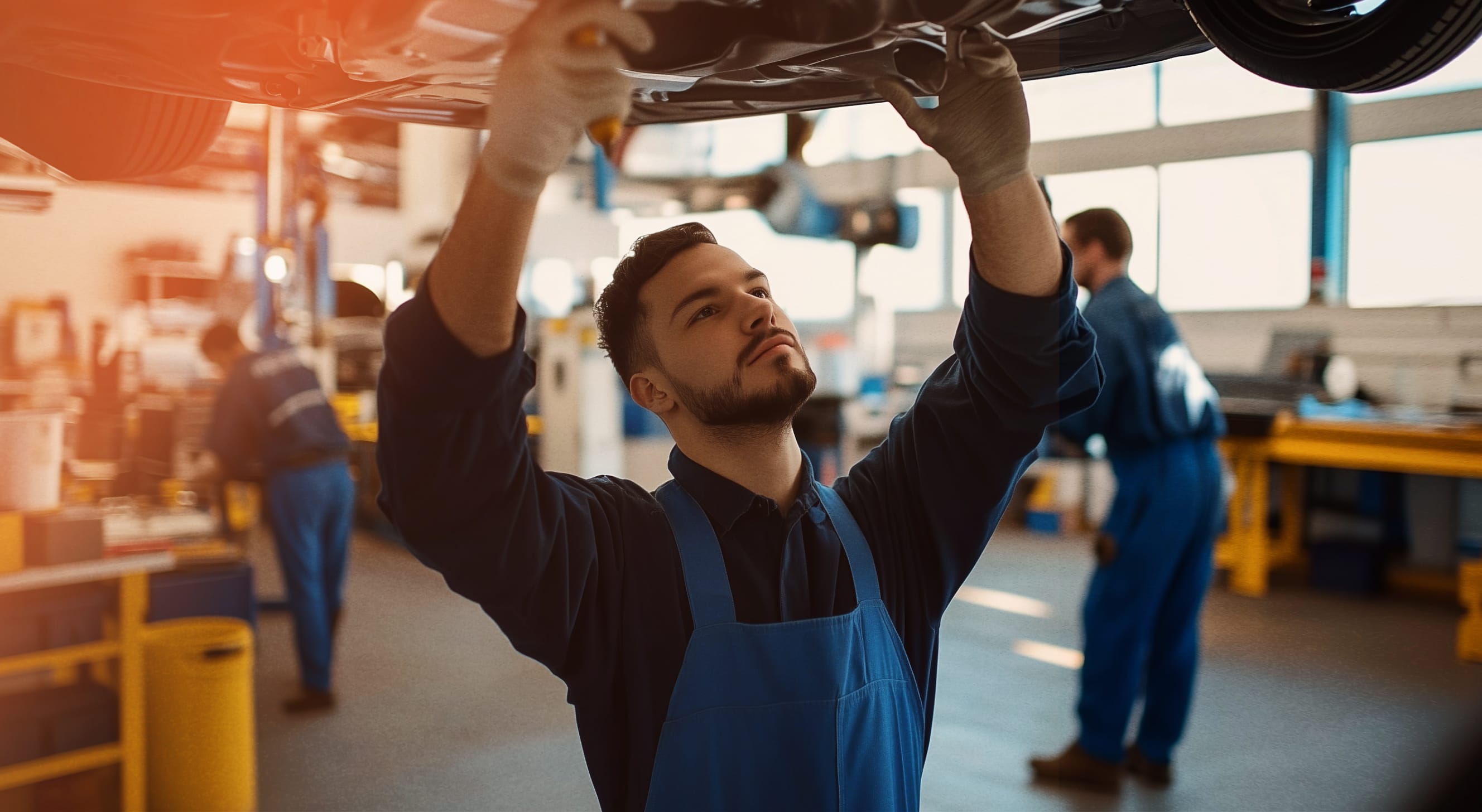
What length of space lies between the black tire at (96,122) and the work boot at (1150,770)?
8.90ft

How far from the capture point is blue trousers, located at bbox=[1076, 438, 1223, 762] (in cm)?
262

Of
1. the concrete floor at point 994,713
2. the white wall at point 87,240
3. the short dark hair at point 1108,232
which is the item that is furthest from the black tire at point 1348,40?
the white wall at point 87,240

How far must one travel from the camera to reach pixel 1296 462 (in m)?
5.13

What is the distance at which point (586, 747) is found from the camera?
3.27 ft

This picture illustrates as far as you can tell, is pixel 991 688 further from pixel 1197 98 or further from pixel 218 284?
pixel 218 284

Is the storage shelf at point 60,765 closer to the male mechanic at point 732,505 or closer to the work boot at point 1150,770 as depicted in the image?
the male mechanic at point 732,505

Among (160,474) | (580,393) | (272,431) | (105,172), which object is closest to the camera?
(105,172)

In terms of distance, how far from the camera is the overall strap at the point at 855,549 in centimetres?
103

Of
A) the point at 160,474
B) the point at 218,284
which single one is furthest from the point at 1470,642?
the point at 218,284

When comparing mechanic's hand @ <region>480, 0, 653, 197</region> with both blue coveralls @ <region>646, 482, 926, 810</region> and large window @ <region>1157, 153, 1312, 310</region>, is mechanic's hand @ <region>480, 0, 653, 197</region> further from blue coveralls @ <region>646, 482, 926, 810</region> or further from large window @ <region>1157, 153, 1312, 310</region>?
large window @ <region>1157, 153, 1312, 310</region>

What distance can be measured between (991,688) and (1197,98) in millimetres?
5118

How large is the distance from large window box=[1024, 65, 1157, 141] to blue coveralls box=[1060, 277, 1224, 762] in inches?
187

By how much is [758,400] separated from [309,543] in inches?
120

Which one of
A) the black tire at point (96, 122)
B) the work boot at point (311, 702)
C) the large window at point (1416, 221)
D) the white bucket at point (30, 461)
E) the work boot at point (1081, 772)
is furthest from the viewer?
the large window at point (1416, 221)
